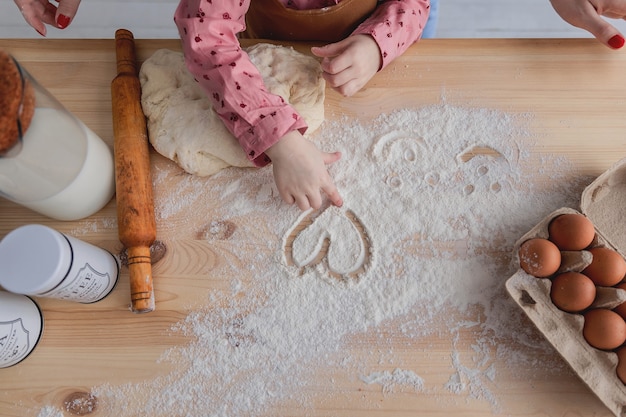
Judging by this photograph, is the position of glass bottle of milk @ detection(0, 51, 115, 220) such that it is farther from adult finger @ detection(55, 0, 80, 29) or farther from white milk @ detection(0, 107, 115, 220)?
adult finger @ detection(55, 0, 80, 29)

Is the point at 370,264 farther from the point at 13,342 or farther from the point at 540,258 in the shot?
the point at 13,342

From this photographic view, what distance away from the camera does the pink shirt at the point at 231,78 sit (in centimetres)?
67

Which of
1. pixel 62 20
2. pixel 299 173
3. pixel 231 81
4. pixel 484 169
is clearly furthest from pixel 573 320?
pixel 62 20

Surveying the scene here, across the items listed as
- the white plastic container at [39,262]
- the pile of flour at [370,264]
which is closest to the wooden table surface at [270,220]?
the pile of flour at [370,264]

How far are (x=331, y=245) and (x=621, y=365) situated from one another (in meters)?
0.38

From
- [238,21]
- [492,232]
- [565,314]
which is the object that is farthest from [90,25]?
[565,314]

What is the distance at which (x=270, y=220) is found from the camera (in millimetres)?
706

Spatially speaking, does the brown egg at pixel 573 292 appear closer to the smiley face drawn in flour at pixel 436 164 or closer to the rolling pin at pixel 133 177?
the smiley face drawn in flour at pixel 436 164

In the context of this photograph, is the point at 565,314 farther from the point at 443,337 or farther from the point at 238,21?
the point at 238,21

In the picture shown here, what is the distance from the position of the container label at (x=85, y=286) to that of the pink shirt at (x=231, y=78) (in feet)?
0.82

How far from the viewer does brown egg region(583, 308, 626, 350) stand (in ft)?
1.95

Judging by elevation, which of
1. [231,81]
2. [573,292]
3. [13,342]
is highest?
[231,81]

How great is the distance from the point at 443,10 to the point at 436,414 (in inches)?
52.4

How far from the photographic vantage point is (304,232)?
0.70 metres
